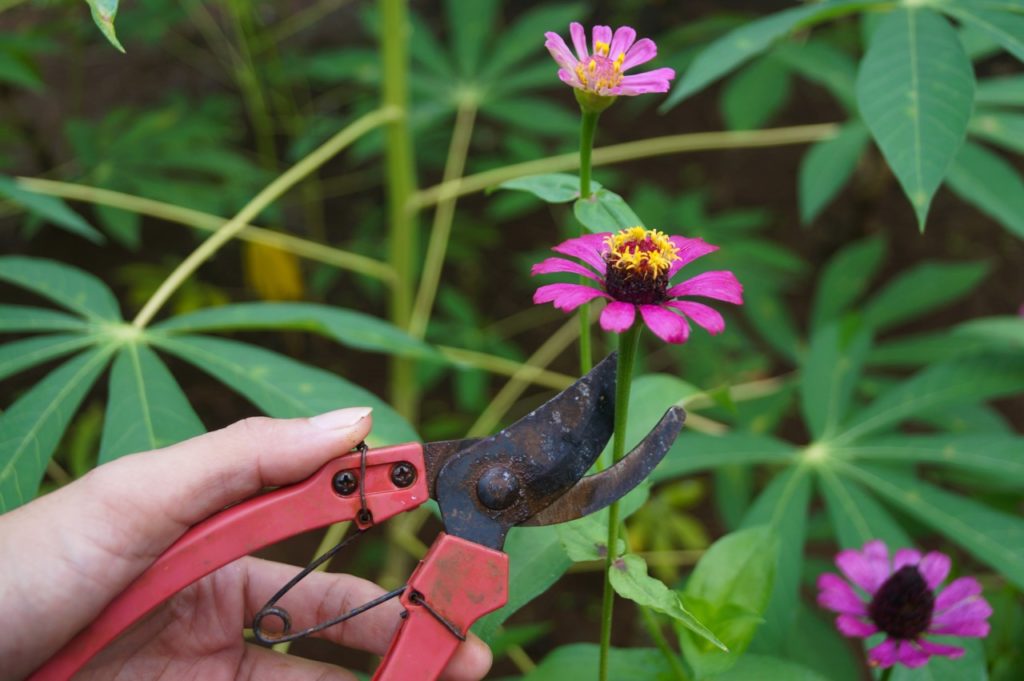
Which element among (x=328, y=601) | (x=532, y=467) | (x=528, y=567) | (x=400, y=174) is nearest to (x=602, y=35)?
(x=532, y=467)

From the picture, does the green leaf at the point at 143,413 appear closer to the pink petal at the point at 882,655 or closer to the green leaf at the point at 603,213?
the green leaf at the point at 603,213

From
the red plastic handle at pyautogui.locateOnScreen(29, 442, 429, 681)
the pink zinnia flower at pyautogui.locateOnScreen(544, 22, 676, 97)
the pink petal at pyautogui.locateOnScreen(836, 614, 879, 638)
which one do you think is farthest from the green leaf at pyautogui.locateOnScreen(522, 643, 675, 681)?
the pink zinnia flower at pyautogui.locateOnScreen(544, 22, 676, 97)

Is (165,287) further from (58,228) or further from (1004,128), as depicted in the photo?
(58,228)

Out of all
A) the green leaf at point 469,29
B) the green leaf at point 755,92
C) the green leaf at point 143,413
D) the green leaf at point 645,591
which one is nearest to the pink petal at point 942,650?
the green leaf at point 645,591

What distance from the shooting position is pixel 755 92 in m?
1.72

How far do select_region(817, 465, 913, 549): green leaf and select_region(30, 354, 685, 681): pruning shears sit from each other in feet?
1.60

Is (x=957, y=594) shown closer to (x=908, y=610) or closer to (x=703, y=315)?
(x=908, y=610)

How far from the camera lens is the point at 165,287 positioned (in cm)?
102

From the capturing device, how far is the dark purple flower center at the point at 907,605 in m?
0.84

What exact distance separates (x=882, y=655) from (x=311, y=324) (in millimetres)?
613

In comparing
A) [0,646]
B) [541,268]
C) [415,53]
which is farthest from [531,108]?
[0,646]

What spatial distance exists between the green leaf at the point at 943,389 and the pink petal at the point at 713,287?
643 mm

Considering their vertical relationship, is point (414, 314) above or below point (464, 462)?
above

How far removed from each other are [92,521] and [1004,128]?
127 cm
